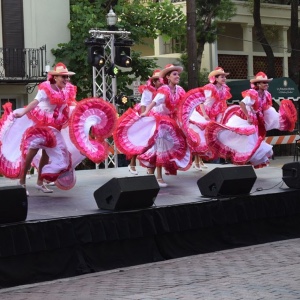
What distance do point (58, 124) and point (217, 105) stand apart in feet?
12.9

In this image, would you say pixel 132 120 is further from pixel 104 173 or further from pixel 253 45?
pixel 253 45

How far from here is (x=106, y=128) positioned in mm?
11477

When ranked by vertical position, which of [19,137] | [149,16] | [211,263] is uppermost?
[149,16]

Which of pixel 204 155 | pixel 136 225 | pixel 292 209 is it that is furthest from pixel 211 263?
pixel 204 155

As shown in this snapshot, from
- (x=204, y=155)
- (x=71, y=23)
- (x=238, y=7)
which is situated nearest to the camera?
(x=204, y=155)

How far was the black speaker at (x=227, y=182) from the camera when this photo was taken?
33.7 feet

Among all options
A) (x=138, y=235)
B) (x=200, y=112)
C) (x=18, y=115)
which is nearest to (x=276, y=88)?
(x=200, y=112)

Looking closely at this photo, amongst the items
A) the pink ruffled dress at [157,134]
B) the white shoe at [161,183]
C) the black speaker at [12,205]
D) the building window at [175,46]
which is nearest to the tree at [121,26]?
the building window at [175,46]

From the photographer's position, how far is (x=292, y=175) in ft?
36.2

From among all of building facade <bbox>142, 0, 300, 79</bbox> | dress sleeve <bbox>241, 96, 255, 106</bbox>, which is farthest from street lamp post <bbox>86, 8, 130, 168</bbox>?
building facade <bbox>142, 0, 300, 79</bbox>

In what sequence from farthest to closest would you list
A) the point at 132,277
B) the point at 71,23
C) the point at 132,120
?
1. the point at 71,23
2. the point at 132,120
3. the point at 132,277

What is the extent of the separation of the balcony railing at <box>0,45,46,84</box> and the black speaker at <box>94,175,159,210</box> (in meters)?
14.0

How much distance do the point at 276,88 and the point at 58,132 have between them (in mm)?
17890

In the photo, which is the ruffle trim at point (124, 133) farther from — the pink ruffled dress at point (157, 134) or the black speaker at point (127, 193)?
the black speaker at point (127, 193)
